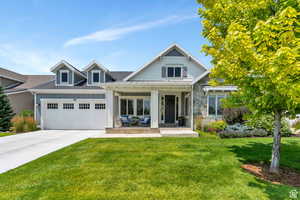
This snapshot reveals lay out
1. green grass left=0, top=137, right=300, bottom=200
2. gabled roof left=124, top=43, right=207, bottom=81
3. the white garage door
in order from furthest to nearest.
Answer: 1. gabled roof left=124, top=43, right=207, bottom=81
2. the white garage door
3. green grass left=0, top=137, right=300, bottom=200

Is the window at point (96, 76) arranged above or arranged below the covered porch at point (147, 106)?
above

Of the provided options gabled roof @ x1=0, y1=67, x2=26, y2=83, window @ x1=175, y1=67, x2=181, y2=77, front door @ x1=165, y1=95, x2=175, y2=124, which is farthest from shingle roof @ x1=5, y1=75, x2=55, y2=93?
window @ x1=175, y1=67, x2=181, y2=77

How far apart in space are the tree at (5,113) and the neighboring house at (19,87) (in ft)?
2.72

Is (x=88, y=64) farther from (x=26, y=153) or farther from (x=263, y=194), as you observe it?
(x=263, y=194)

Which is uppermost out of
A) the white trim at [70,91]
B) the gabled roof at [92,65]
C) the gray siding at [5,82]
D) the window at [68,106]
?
the gabled roof at [92,65]

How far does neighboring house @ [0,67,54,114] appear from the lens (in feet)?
54.2

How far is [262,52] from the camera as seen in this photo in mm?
3969

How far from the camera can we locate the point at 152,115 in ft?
40.3

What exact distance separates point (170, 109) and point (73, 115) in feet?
31.6

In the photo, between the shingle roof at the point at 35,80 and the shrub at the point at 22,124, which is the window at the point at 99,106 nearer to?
the shrub at the point at 22,124

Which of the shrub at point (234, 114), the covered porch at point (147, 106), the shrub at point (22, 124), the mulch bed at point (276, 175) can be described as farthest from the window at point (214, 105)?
the shrub at point (22, 124)

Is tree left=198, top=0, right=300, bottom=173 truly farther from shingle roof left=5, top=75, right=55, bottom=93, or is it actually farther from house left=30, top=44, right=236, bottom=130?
shingle roof left=5, top=75, right=55, bottom=93

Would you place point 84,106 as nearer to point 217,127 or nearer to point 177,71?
point 177,71

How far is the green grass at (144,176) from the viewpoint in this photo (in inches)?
145
